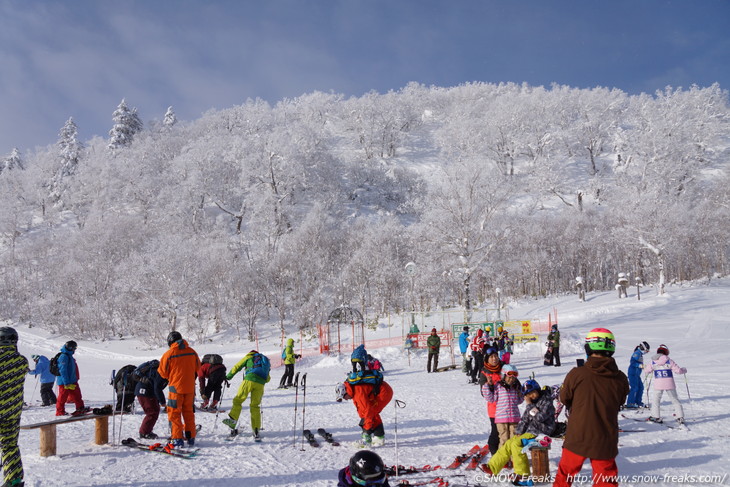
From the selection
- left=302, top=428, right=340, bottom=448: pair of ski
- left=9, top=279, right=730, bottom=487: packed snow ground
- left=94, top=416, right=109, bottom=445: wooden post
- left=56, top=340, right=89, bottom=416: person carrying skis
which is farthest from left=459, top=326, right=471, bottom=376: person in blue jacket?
left=56, top=340, right=89, bottom=416: person carrying skis

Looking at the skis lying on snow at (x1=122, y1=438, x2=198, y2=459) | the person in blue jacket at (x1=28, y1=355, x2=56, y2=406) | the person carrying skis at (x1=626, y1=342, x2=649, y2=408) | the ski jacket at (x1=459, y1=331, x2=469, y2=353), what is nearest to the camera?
the skis lying on snow at (x1=122, y1=438, x2=198, y2=459)

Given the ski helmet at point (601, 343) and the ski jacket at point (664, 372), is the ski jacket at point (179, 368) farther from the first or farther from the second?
the ski jacket at point (664, 372)

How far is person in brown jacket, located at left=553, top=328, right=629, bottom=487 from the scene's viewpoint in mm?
3994

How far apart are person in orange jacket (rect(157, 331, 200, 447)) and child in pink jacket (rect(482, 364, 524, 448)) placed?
14.3 feet

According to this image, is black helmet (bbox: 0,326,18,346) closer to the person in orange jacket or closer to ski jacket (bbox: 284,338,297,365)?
the person in orange jacket

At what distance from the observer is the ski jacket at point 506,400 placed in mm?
6062

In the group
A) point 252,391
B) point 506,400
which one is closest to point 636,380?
point 506,400

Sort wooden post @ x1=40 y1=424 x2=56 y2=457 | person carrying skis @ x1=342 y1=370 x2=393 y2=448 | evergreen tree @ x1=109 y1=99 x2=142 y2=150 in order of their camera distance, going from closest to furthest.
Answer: wooden post @ x1=40 y1=424 x2=56 y2=457 → person carrying skis @ x1=342 y1=370 x2=393 y2=448 → evergreen tree @ x1=109 y1=99 x2=142 y2=150

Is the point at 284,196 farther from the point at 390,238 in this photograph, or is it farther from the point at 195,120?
the point at 195,120

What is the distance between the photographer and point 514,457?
5449 millimetres

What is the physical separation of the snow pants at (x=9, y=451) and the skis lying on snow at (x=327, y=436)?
4087mm

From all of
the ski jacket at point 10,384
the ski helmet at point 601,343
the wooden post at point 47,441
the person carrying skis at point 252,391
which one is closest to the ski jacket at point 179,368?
the person carrying skis at point 252,391

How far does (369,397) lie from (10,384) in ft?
14.7

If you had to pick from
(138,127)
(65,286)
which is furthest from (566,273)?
(138,127)
